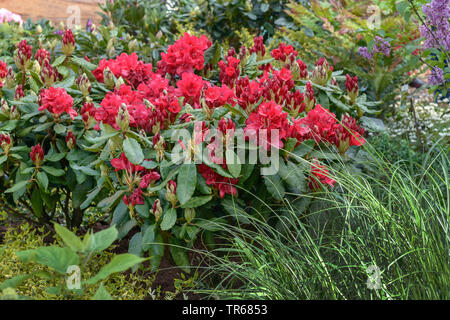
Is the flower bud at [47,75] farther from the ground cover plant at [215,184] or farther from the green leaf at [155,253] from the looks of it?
the green leaf at [155,253]

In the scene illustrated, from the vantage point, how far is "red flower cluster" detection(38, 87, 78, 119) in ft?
7.47

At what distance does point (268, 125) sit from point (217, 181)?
0.32 meters

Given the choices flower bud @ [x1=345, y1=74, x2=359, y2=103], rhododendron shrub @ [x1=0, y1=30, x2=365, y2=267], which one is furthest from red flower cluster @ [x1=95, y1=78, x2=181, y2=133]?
flower bud @ [x1=345, y1=74, x2=359, y2=103]

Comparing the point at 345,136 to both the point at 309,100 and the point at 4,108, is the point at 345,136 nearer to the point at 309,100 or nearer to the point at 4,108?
the point at 309,100

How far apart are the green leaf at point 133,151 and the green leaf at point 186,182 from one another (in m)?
0.17

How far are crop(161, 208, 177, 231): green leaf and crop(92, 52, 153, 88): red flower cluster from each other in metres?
1.00

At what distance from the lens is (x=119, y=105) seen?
A: 7.25 feet

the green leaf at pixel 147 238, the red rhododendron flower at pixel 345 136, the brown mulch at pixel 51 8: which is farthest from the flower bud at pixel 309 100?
the brown mulch at pixel 51 8

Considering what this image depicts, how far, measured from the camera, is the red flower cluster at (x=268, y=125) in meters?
2.04

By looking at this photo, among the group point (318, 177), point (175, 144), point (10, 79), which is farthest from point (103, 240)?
point (10, 79)

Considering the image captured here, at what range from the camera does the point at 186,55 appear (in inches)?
106

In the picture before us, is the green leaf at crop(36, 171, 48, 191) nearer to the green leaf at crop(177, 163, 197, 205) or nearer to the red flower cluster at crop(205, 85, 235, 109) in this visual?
the green leaf at crop(177, 163, 197, 205)
